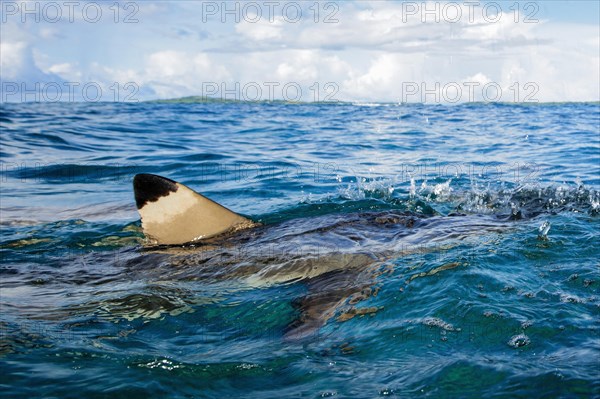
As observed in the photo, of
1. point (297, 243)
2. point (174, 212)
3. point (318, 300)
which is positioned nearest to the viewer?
point (318, 300)

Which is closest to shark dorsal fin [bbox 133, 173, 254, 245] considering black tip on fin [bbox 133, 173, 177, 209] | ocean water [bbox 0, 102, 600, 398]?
black tip on fin [bbox 133, 173, 177, 209]

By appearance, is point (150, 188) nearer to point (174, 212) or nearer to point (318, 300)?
point (174, 212)

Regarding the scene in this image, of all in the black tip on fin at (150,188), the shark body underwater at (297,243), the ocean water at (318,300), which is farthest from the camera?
the black tip on fin at (150,188)

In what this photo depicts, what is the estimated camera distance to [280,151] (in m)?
18.1

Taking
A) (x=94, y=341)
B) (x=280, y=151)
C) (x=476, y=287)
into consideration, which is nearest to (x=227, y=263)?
(x=94, y=341)

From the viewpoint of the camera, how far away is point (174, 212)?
642cm

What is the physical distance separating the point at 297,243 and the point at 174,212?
4.16ft

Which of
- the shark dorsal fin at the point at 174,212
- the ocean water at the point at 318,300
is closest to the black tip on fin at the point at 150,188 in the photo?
the shark dorsal fin at the point at 174,212

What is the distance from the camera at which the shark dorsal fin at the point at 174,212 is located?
20.7 ft

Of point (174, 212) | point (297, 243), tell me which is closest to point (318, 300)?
point (297, 243)

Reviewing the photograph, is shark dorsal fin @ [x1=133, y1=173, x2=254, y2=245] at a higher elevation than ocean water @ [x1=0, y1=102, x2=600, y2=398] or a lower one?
higher

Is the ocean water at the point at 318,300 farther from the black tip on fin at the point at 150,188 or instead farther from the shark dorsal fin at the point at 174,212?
the black tip on fin at the point at 150,188

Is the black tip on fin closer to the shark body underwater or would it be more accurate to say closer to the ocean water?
the shark body underwater

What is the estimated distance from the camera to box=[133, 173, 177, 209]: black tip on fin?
20.7 ft
